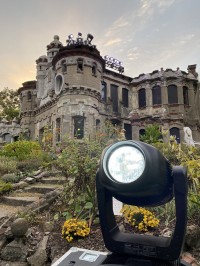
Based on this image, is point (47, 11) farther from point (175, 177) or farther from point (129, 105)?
point (129, 105)

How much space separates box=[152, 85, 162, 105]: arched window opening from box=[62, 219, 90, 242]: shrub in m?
22.6

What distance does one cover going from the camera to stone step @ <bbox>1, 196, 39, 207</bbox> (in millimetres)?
6836

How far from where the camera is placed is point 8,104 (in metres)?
37.8

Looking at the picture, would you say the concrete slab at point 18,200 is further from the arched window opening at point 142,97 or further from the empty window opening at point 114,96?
the arched window opening at point 142,97

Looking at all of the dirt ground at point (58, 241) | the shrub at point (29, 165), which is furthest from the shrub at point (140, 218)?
the shrub at point (29, 165)

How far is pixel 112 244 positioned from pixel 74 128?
1872 centimetres

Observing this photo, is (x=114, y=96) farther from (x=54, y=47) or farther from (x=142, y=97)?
(x=54, y=47)

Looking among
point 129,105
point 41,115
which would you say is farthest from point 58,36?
point 129,105

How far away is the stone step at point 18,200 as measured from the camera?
6836 mm

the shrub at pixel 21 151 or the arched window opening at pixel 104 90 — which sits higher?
the arched window opening at pixel 104 90

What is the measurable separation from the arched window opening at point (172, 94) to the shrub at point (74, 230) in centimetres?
2262

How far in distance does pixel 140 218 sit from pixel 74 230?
3.80ft

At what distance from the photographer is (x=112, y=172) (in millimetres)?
1281

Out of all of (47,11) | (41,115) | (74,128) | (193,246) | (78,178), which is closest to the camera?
(193,246)
